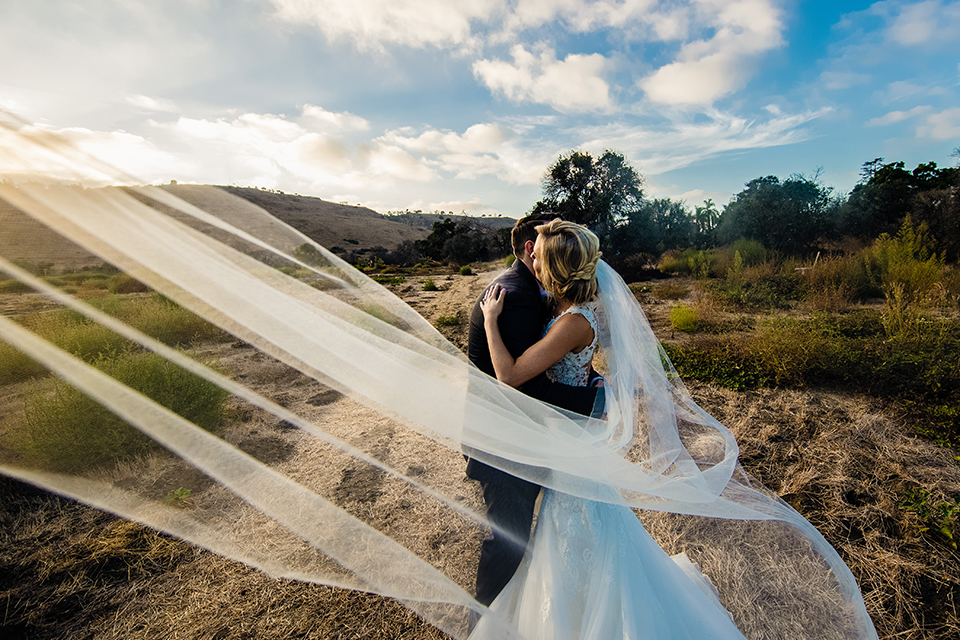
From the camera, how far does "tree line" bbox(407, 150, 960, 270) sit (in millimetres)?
13586

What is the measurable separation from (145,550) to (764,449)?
4.99 meters

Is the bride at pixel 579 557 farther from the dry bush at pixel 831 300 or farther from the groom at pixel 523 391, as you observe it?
the dry bush at pixel 831 300

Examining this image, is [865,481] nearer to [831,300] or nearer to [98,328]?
[831,300]

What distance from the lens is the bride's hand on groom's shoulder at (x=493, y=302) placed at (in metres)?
1.67

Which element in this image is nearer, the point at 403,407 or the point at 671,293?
the point at 403,407

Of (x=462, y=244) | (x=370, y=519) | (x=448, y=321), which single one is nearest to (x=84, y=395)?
(x=370, y=519)

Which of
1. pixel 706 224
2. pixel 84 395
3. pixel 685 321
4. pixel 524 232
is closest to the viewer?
pixel 524 232

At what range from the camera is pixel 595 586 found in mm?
1634

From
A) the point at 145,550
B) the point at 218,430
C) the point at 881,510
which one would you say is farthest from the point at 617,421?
the point at 218,430

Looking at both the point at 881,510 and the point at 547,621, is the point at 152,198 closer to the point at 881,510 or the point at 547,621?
the point at 547,621

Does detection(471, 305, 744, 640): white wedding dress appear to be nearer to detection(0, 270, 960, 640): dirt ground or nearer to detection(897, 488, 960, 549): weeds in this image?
detection(0, 270, 960, 640): dirt ground

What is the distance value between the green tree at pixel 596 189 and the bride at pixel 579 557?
66.9 feet

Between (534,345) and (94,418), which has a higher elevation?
(534,345)

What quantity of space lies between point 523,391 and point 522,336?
0.97 ft
